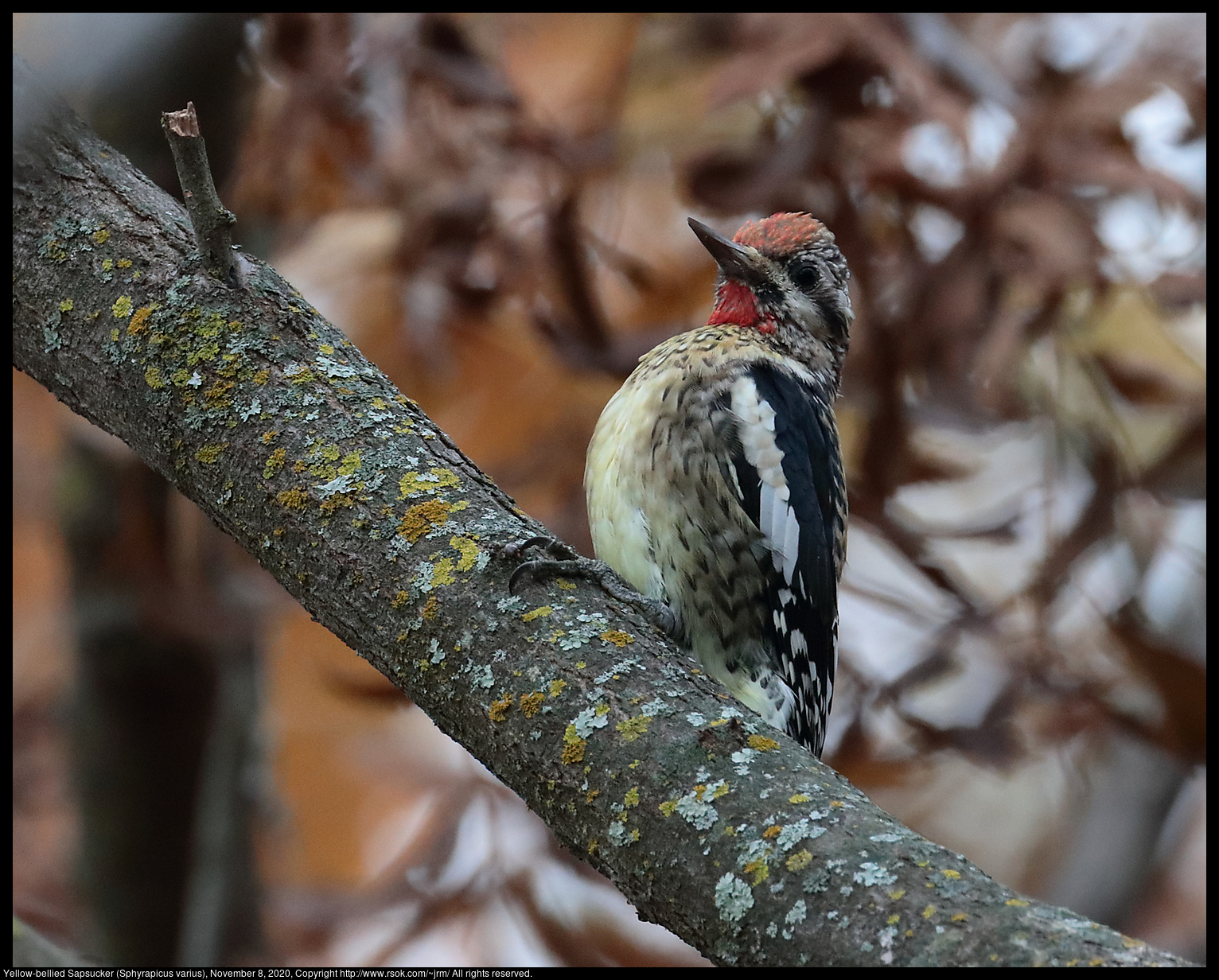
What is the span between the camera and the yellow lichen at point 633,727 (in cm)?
142

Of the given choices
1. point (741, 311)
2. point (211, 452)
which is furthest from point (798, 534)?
point (211, 452)

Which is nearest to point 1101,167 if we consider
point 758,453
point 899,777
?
point 758,453

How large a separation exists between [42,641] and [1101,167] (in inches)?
155

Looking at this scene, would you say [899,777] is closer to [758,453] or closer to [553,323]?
[758,453]

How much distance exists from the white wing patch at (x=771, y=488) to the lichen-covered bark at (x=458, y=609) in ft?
3.19

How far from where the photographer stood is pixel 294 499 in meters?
1.65

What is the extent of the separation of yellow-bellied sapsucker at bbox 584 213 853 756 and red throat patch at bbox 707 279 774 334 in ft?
0.68

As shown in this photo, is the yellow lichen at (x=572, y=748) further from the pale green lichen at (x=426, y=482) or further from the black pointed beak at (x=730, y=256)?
the black pointed beak at (x=730, y=256)

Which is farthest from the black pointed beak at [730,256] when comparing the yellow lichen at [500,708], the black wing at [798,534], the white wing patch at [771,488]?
the yellow lichen at [500,708]

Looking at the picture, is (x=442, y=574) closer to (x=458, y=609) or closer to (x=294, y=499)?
(x=458, y=609)

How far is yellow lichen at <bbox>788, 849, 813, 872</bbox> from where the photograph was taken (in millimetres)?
1244

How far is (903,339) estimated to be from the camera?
9.25 ft

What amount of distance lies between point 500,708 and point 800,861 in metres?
0.44

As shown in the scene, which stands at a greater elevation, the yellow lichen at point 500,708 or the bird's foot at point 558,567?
the bird's foot at point 558,567
